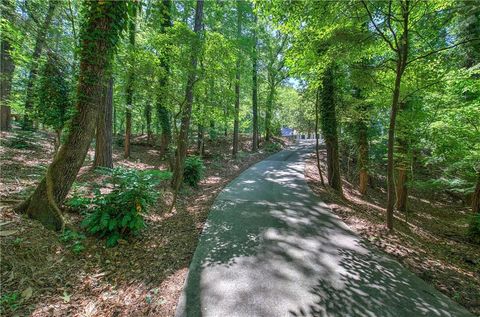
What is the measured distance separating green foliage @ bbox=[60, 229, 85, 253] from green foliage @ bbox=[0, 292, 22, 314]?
3.15 ft

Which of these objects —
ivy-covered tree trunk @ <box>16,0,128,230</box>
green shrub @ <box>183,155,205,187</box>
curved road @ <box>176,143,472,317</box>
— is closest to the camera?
curved road @ <box>176,143,472,317</box>

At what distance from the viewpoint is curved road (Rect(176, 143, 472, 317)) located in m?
2.75

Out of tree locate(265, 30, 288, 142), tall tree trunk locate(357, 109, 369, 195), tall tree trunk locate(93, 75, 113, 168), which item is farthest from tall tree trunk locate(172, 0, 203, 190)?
tree locate(265, 30, 288, 142)

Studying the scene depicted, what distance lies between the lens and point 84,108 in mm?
3955

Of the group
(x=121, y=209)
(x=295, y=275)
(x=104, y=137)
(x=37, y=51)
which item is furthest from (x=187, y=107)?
(x=295, y=275)

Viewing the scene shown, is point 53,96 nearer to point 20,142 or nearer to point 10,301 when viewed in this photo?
point 10,301

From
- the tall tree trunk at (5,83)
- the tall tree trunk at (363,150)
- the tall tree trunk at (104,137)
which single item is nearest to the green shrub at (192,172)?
the tall tree trunk at (104,137)

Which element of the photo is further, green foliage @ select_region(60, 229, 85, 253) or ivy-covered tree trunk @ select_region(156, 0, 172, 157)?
ivy-covered tree trunk @ select_region(156, 0, 172, 157)

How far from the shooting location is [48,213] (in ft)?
12.1

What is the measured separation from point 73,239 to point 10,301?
1261 mm

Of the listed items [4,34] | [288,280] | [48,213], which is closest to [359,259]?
[288,280]

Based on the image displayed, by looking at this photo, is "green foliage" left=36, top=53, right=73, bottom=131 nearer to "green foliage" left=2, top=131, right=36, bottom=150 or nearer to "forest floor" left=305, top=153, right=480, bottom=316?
"green foliage" left=2, top=131, right=36, bottom=150

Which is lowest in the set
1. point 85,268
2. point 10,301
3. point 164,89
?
point 85,268

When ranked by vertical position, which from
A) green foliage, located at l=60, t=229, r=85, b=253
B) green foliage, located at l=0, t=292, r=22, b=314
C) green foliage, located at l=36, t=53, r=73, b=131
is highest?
green foliage, located at l=36, t=53, r=73, b=131
